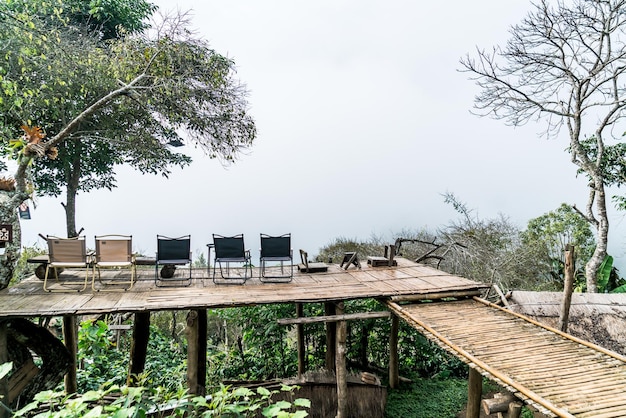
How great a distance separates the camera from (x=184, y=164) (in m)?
18.4

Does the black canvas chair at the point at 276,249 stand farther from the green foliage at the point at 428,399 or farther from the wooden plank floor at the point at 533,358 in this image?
the green foliage at the point at 428,399

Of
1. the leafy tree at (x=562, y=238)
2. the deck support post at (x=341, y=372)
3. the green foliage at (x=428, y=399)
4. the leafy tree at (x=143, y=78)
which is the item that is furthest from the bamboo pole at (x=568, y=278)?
the leafy tree at (x=143, y=78)

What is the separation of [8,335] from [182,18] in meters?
8.42

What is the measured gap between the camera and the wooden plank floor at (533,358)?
3549mm

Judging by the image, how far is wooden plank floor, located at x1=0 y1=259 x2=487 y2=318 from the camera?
232 inches

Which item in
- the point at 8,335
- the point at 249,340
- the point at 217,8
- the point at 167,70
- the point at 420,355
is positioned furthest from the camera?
the point at 217,8

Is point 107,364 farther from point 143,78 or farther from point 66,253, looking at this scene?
point 143,78

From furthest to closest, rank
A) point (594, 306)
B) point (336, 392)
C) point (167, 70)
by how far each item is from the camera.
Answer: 1. point (167, 70)
2. point (594, 306)
3. point (336, 392)

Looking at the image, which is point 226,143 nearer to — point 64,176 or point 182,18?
point 182,18

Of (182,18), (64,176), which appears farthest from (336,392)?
(64,176)

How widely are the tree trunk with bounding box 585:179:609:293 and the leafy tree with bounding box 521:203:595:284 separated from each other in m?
1.21

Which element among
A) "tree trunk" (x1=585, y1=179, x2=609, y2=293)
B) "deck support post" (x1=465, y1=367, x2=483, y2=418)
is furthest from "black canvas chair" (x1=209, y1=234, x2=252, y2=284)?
"tree trunk" (x1=585, y1=179, x2=609, y2=293)

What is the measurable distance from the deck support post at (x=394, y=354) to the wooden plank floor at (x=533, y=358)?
2552 millimetres

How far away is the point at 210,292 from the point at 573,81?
11.6m
